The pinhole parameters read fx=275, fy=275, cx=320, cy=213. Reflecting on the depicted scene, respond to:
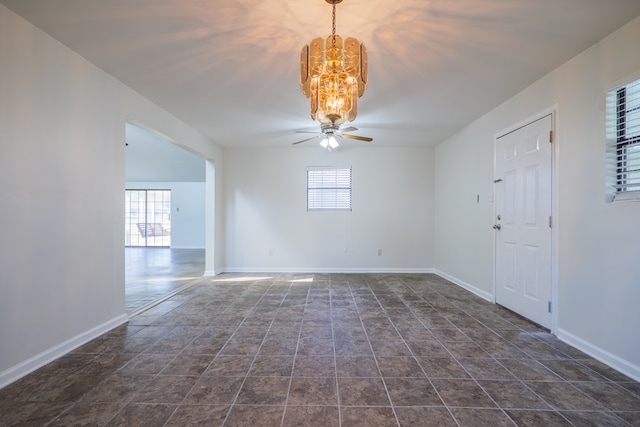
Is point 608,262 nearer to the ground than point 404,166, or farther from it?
nearer to the ground

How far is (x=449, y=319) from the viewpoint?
9.77ft

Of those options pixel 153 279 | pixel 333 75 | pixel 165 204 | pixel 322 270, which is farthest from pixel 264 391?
pixel 165 204

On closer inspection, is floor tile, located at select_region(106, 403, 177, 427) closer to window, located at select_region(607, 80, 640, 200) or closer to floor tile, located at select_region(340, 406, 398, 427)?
floor tile, located at select_region(340, 406, 398, 427)

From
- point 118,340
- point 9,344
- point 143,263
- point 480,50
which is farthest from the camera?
point 143,263

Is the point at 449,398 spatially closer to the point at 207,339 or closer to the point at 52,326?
the point at 207,339

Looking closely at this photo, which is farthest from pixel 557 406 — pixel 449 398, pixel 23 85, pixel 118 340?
pixel 23 85

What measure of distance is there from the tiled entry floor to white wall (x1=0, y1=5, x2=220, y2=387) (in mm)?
265

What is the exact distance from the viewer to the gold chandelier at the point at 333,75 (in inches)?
75.1

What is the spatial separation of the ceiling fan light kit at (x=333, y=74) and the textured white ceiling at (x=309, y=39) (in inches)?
7.8

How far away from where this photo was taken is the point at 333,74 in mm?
1922

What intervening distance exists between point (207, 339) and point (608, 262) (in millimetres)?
3321

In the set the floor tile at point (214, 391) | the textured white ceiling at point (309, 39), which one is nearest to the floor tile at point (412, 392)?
the floor tile at point (214, 391)

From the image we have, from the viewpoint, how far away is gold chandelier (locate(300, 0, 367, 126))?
1.91m

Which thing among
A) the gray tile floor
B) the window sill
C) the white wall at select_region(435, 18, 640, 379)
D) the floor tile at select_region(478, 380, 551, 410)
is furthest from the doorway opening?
the window sill
